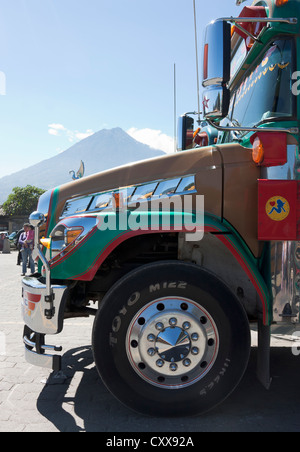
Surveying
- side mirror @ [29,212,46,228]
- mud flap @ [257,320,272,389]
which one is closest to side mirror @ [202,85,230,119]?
side mirror @ [29,212,46,228]

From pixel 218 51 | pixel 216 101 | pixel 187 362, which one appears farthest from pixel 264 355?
pixel 218 51

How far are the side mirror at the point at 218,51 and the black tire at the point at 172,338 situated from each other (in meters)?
1.31

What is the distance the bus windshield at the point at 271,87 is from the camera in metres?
2.86

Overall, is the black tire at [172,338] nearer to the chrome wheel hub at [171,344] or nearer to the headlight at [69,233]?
the chrome wheel hub at [171,344]

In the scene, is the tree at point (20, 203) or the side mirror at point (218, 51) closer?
the side mirror at point (218, 51)

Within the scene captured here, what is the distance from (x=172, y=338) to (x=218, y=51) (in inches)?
75.8

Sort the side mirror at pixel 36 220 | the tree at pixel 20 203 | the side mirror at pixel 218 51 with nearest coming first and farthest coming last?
the side mirror at pixel 218 51, the side mirror at pixel 36 220, the tree at pixel 20 203

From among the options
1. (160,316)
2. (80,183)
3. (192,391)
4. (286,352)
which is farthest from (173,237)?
(286,352)

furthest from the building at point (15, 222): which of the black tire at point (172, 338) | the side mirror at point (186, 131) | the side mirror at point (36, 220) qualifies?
the black tire at point (172, 338)

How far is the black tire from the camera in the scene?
270 centimetres

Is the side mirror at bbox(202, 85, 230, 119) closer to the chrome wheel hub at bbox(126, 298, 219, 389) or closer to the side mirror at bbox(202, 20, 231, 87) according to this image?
the side mirror at bbox(202, 20, 231, 87)

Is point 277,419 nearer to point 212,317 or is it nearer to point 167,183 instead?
point 212,317

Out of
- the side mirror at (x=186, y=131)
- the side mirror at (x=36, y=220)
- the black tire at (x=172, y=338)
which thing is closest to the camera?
the black tire at (x=172, y=338)
